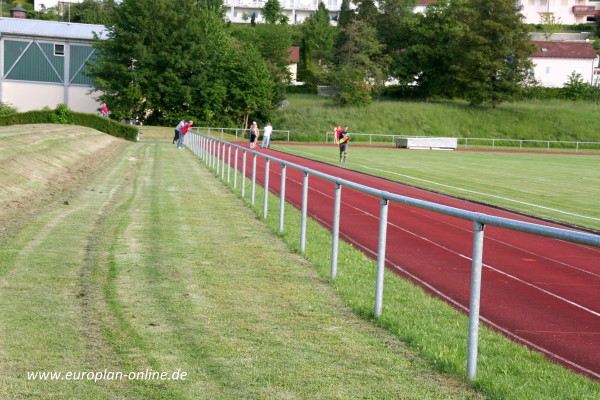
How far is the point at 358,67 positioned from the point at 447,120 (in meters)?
11.0

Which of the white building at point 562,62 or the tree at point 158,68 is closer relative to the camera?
the tree at point 158,68

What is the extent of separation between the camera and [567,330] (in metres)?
5.77

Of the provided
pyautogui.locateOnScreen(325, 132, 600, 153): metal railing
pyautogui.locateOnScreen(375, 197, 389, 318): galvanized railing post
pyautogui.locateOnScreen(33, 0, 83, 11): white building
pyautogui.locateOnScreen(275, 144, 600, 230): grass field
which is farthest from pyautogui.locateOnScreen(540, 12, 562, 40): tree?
pyautogui.locateOnScreen(375, 197, 389, 318): galvanized railing post

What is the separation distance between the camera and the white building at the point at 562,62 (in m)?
98.3

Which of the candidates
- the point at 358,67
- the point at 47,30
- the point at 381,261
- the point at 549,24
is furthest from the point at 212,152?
the point at 549,24

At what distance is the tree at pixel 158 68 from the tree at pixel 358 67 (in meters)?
12.3

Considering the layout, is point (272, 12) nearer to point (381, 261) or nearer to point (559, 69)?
point (559, 69)

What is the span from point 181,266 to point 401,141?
4966 cm

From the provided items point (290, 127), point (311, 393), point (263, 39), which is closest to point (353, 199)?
point (311, 393)

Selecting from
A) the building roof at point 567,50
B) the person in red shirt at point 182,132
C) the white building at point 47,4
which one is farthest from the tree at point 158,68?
the white building at point 47,4

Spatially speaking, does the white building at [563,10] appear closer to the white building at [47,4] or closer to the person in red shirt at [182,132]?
the white building at [47,4]

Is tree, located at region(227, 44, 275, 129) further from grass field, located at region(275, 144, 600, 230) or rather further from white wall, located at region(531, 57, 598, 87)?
white wall, located at region(531, 57, 598, 87)

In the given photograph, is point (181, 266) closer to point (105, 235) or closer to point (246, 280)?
point (246, 280)

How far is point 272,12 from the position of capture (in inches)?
5084
